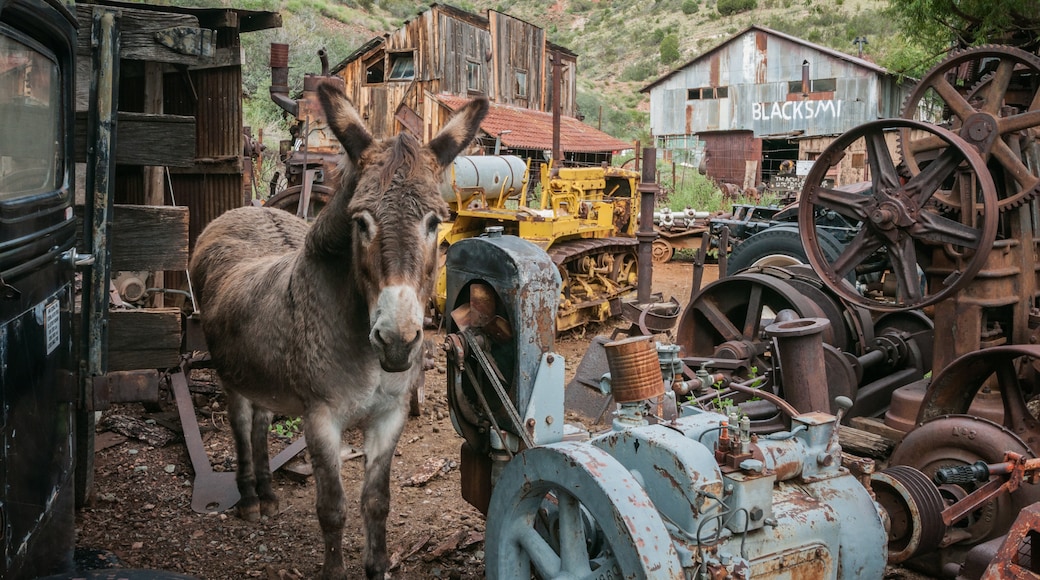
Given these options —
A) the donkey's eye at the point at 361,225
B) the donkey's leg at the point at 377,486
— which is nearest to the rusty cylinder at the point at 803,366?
the donkey's leg at the point at 377,486

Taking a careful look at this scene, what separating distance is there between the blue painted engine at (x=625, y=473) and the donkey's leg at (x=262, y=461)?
184 cm

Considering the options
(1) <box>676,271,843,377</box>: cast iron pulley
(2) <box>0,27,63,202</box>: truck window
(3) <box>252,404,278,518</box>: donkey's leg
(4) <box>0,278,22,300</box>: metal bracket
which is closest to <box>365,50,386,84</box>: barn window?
(1) <box>676,271,843,377</box>: cast iron pulley

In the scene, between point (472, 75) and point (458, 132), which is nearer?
point (458, 132)

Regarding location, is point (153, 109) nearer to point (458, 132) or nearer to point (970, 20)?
point (458, 132)

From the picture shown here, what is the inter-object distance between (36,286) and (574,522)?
1.84 m

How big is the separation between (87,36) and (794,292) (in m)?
4.47

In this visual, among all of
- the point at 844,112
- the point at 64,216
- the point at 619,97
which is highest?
the point at 619,97

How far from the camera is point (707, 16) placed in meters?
59.7

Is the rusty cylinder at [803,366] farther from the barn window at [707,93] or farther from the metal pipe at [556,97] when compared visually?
the barn window at [707,93]

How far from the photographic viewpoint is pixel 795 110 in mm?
33469

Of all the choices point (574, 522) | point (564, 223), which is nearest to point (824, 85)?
point (564, 223)

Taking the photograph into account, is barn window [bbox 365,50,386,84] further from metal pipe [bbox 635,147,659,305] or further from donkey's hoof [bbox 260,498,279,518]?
donkey's hoof [bbox 260,498,279,518]

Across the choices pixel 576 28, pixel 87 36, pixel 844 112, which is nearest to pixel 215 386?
pixel 87 36

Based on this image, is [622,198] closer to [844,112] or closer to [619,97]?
[844,112]
